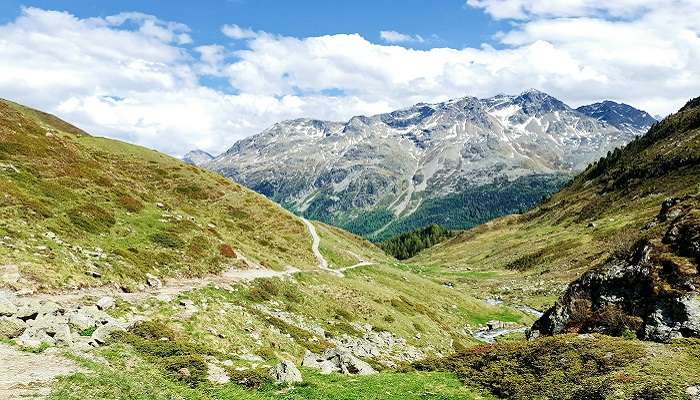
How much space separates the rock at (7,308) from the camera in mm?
26984

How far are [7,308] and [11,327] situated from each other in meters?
2.48

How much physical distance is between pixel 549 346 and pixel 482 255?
17896cm

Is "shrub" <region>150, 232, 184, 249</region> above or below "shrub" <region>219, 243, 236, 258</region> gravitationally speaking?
above

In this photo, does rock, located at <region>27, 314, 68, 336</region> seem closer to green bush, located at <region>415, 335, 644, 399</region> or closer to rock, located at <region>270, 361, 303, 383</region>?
rock, located at <region>270, 361, 303, 383</region>

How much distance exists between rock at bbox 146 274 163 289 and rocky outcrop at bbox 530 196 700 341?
3422 centimetres

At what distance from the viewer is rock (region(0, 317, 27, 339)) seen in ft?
82.3

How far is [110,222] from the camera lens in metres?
55.4

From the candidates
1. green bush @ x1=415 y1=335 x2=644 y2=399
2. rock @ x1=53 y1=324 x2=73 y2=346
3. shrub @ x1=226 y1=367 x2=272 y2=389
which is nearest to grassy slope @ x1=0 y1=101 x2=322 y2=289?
rock @ x1=53 y1=324 x2=73 y2=346

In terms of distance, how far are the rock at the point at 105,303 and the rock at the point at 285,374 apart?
15.2 metres

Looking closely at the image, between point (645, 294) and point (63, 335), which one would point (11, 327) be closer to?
point (63, 335)

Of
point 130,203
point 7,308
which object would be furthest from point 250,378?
point 130,203

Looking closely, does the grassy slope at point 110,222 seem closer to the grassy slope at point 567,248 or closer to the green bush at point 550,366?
the green bush at point 550,366

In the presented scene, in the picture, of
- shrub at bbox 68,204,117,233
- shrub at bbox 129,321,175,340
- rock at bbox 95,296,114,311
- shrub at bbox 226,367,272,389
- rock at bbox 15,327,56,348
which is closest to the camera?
rock at bbox 15,327,56,348

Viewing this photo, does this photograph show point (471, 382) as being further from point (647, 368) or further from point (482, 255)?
point (482, 255)
